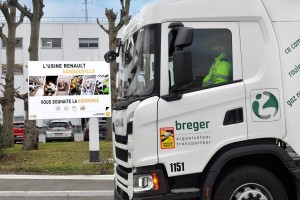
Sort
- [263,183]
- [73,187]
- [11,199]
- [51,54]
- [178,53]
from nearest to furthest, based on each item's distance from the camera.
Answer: [178,53], [263,183], [11,199], [73,187], [51,54]

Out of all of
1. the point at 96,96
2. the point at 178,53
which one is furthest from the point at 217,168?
the point at 96,96

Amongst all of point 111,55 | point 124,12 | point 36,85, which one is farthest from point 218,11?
point 124,12

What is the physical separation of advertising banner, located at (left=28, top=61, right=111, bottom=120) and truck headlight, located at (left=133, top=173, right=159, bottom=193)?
7719 mm

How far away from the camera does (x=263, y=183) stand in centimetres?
536

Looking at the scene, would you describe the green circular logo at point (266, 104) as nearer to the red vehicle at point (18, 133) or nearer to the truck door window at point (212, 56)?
the truck door window at point (212, 56)

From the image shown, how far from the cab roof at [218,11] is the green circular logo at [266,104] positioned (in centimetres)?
100

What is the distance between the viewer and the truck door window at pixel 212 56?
5418 millimetres

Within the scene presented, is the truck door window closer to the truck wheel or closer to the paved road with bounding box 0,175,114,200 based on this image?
the truck wheel

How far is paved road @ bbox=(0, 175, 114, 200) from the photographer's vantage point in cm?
916

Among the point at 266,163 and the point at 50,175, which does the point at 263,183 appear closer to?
the point at 266,163

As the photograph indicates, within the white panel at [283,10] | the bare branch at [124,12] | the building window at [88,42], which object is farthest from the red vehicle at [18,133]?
the white panel at [283,10]

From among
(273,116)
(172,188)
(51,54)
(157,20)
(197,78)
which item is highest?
(51,54)

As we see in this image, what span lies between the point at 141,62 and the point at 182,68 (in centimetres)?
68

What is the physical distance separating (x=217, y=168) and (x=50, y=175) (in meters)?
6.91
